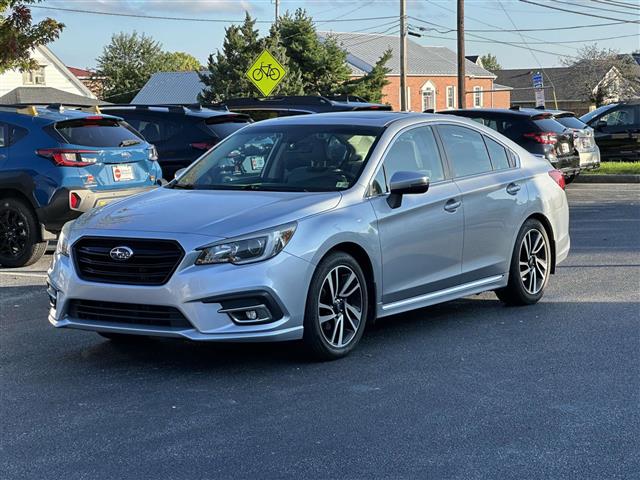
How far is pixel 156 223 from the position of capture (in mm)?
6328

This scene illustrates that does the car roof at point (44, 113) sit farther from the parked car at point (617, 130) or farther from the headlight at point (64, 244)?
the parked car at point (617, 130)

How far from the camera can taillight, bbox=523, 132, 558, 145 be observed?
18580mm

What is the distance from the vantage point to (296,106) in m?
16.8

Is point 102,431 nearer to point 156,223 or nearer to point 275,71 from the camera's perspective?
point 156,223

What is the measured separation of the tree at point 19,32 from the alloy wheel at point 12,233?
1036 cm

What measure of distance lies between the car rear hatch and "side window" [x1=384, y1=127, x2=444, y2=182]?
179 inches

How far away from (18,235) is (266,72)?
11295 millimetres

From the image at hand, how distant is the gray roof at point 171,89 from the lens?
238 feet

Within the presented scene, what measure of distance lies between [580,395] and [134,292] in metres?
2.67

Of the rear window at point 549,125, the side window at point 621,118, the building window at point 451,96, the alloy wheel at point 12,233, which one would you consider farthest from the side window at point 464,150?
the building window at point 451,96

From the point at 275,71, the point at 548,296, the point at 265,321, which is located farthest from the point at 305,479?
the point at 275,71

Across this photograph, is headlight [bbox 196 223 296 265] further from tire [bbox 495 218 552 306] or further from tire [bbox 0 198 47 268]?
tire [bbox 0 198 47 268]

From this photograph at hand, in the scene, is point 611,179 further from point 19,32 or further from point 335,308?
point 335,308

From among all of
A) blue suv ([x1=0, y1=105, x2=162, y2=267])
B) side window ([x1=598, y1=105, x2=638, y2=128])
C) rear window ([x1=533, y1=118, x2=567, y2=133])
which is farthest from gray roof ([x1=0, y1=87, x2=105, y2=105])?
blue suv ([x1=0, y1=105, x2=162, y2=267])
